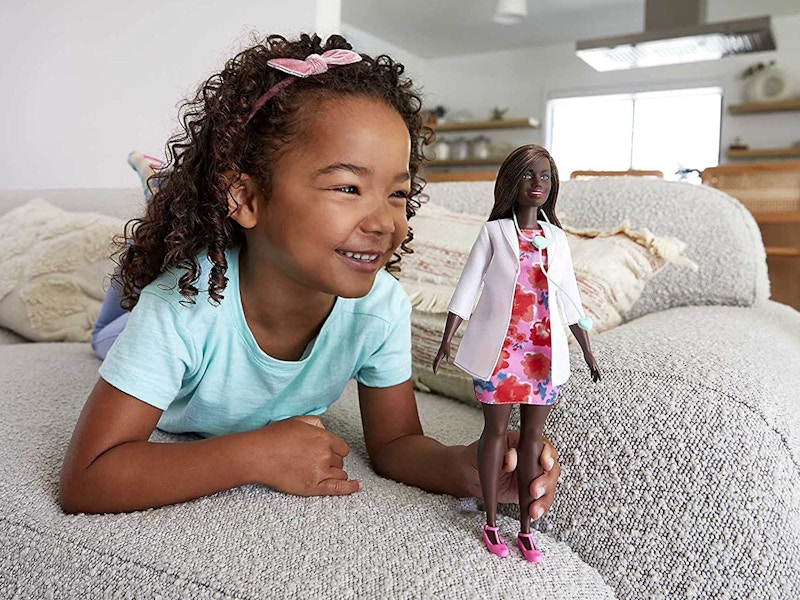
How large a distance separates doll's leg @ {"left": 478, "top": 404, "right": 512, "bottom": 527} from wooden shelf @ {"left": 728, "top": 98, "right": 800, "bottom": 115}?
6383mm

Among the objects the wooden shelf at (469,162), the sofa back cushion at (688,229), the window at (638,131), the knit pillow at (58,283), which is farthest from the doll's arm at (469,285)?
the wooden shelf at (469,162)

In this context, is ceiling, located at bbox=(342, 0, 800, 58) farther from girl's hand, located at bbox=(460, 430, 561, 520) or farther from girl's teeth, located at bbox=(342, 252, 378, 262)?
girl's hand, located at bbox=(460, 430, 561, 520)

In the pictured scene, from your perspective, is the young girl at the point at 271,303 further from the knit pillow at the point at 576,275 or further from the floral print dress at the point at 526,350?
the knit pillow at the point at 576,275

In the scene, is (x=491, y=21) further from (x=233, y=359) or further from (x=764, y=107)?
(x=233, y=359)

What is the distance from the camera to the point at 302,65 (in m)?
0.77

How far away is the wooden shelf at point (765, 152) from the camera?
6.02m

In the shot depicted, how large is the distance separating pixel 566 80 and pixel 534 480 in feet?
23.1

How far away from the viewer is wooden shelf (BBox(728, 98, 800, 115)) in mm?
5988

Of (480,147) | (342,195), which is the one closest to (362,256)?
(342,195)

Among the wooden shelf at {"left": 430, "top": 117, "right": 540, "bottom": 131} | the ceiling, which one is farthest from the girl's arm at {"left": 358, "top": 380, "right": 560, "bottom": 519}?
the wooden shelf at {"left": 430, "top": 117, "right": 540, "bottom": 131}

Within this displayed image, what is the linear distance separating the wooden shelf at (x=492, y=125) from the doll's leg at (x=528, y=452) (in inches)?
263

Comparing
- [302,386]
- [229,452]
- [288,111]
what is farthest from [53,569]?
[288,111]

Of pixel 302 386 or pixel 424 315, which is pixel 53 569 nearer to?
pixel 302 386

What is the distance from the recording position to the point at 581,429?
72cm
